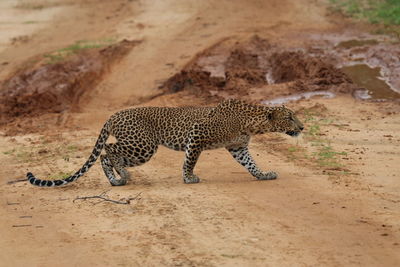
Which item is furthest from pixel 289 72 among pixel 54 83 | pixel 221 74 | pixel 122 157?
pixel 122 157

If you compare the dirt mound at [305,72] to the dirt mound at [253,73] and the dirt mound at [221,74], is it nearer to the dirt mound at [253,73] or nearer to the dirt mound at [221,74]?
the dirt mound at [253,73]

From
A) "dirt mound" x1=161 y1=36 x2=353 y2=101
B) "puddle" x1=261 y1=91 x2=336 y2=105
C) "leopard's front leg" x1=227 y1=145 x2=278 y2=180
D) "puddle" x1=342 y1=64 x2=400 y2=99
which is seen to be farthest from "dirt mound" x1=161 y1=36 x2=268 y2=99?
"leopard's front leg" x1=227 y1=145 x2=278 y2=180

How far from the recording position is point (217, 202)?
8.97 metres

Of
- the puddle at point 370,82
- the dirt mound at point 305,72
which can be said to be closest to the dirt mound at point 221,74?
the dirt mound at point 305,72

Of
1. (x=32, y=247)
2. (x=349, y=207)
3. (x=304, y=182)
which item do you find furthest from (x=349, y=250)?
(x=32, y=247)

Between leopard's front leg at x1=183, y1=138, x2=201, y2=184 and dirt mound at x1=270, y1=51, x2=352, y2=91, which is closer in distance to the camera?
leopard's front leg at x1=183, y1=138, x2=201, y2=184

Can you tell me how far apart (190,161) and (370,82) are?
7437mm

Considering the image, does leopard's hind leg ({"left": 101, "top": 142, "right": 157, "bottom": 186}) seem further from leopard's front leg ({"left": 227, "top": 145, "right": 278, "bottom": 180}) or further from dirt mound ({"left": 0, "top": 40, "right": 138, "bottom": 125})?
dirt mound ({"left": 0, "top": 40, "right": 138, "bottom": 125})

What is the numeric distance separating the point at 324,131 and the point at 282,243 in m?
5.79

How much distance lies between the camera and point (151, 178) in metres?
10.6

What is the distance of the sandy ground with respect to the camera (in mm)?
7477

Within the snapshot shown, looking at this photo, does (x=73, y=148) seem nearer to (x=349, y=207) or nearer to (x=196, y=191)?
(x=196, y=191)

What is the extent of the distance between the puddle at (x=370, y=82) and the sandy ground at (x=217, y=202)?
2.00 ft

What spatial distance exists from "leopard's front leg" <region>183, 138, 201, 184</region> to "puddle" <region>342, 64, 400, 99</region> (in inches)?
251
